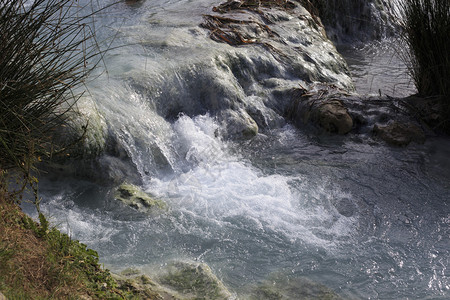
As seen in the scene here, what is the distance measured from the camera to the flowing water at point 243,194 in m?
4.07

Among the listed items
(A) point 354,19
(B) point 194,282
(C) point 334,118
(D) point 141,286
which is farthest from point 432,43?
(A) point 354,19

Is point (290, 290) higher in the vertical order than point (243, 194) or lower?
lower

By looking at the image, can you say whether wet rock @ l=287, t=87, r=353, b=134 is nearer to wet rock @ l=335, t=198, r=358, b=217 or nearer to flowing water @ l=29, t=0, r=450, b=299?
flowing water @ l=29, t=0, r=450, b=299

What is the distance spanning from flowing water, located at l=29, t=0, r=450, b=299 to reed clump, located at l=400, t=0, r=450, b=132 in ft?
2.13

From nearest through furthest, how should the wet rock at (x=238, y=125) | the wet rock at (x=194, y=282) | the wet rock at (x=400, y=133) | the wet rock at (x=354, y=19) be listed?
1. the wet rock at (x=194, y=282)
2. the wet rock at (x=400, y=133)
3. the wet rock at (x=238, y=125)
4. the wet rock at (x=354, y=19)

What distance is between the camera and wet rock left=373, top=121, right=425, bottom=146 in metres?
6.22

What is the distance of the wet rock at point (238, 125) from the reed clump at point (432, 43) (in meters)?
2.21

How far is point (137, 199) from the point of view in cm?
482


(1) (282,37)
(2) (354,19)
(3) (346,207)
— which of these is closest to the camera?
(3) (346,207)

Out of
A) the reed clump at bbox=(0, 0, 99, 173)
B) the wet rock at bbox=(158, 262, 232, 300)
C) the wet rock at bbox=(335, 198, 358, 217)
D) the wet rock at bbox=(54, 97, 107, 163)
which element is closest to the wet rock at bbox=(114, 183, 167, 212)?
the wet rock at bbox=(54, 97, 107, 163)

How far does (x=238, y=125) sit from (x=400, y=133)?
1983mm

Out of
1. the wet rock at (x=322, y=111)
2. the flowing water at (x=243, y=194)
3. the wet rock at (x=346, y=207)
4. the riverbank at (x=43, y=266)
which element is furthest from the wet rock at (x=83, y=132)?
the wet rock at (x=322, y=111)

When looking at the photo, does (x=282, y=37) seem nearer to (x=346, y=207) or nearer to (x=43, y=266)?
(x=346, y=207)

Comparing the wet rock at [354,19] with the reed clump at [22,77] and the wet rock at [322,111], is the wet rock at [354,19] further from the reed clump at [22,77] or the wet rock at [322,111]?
the reed clump at [22,77]
